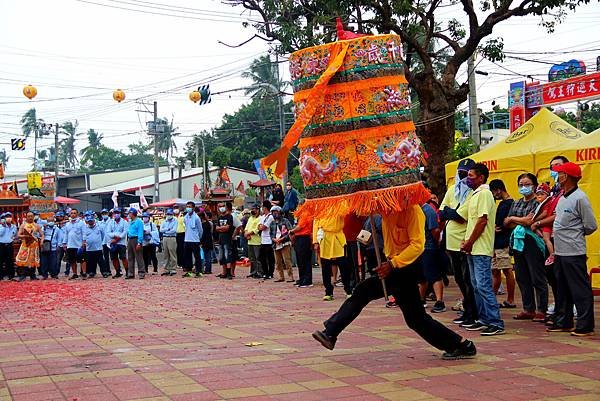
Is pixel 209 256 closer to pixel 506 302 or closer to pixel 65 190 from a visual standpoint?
pixel 506 302

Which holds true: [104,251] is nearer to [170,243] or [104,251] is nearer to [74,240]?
[74,240]

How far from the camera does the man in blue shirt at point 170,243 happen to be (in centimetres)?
2066

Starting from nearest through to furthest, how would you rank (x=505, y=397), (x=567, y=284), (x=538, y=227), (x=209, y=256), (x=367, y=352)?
(x=505, y=397) < (x=367, y=352) < (x=567, y=284) < (x=538, y=227) < (x=209, y=256)

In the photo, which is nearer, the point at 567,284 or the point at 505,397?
the point at 505,397

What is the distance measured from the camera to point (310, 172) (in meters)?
6.60

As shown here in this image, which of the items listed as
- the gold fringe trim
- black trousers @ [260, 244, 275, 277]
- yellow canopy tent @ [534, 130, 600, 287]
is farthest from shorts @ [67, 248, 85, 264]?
the gold fringe trim

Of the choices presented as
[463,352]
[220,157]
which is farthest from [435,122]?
[220,157]

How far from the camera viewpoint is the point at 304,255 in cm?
1502

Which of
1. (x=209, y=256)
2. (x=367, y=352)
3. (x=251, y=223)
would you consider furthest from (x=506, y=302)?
(x=209, y=256)

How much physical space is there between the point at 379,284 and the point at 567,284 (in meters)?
2.52

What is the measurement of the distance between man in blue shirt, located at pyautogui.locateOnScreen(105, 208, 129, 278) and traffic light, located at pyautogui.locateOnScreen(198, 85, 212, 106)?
10.5 metres

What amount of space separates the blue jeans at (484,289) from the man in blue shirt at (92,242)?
13.9 m

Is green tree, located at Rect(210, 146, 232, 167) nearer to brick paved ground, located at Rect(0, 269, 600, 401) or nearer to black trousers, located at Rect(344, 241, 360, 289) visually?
black trousers, located at Rect(344, 241, 360, 289)

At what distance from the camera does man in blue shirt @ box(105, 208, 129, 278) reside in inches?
787
